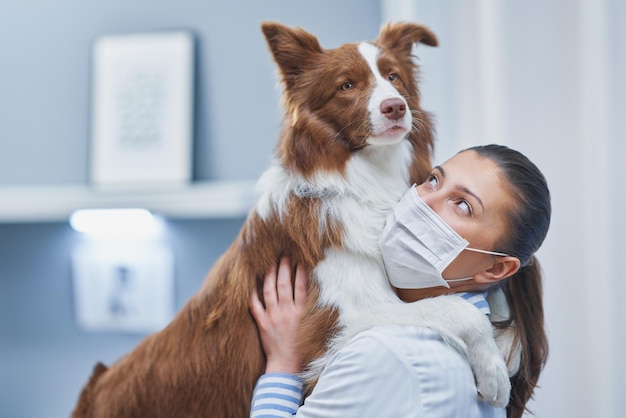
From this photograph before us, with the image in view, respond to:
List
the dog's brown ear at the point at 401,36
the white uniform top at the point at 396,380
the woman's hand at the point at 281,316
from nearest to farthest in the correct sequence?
the white uniform top at the point at 396,380, the woman's hand at the point at 281,316, the dog's brown ear at the point at 401,36

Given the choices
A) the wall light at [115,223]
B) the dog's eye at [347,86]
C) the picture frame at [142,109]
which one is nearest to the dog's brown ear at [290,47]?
the dog's eye at [347,86]

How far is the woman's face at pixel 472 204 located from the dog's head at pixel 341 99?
144mm

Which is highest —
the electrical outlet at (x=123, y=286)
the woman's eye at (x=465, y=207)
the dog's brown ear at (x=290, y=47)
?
the dog's brown ear at (x=290, y=47)

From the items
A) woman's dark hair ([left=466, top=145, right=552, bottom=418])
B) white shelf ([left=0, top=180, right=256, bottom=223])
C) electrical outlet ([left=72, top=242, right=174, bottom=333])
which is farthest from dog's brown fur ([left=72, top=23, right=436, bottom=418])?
electrical outlet ([left=72, top=242, right=174, bottom=333])

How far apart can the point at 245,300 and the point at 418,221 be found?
43cm

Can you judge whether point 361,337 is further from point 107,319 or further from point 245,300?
point 107,319

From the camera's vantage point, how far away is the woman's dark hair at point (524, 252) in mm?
1213

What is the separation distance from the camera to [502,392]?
1.19 metres

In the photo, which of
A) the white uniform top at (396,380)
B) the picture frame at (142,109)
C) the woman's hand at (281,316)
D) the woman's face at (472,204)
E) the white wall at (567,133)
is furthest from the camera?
the picture frame at (142,109)

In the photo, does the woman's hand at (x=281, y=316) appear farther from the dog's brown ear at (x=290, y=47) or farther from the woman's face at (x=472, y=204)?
the dog's brown ear at (x=290, y=47)

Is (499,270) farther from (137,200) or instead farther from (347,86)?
(137,200)

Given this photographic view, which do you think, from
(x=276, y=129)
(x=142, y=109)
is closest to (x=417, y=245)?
(x=276, y=129)

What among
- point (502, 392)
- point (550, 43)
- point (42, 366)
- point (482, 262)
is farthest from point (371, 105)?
point (42, 366)

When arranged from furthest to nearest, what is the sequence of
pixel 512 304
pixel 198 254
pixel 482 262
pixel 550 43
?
pixel 198 254 < pixel 550 43 < pixel 512 304 < pixel 482 262
